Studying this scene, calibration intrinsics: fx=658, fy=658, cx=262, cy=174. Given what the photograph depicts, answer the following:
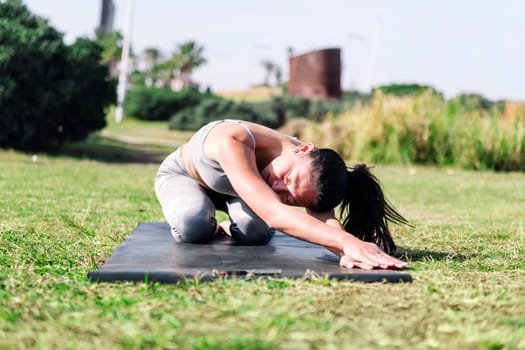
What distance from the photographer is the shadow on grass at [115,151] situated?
39.4 feet

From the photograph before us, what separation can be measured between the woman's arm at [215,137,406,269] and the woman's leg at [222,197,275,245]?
2.44 ft

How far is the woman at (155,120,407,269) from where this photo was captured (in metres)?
3.01

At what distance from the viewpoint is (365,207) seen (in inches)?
142

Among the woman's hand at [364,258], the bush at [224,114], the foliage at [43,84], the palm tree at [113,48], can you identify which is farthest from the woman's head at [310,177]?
the palm tree at [113,48]

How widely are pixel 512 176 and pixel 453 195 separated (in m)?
3.51

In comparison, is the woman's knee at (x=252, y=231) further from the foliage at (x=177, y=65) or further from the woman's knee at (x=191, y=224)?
the foliage at (x=177, y=65)

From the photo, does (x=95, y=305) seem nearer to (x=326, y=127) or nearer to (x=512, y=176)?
(x=512, y=176)

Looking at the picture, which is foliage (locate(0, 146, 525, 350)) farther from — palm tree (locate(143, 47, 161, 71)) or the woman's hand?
palm tree (locate(143, 47, 161, 71))

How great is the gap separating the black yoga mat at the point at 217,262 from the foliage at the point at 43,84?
7.80 metres

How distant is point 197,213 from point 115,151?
994 cm

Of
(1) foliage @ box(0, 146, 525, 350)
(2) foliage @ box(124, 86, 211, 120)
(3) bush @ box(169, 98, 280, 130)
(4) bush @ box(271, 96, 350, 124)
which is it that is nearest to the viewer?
(1) foliage @ box(0, 146, 525, 350)

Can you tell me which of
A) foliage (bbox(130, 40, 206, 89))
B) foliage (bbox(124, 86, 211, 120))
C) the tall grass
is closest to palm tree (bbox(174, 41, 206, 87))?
foliage (bbox(130, 40, 206, 89))

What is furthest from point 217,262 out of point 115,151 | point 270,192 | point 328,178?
point 115,151

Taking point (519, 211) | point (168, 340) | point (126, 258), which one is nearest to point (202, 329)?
point (168, 340)
